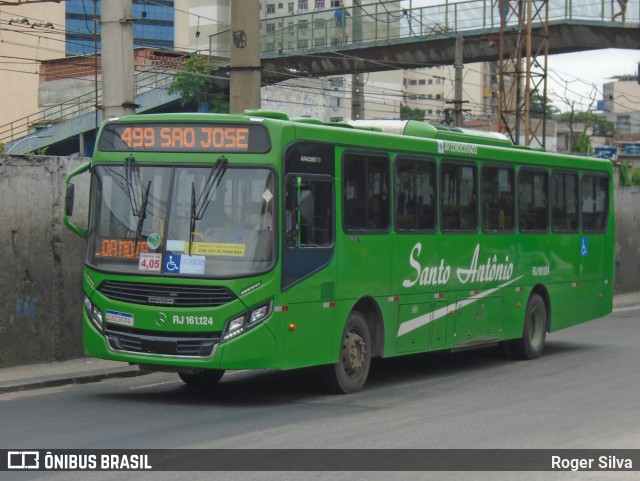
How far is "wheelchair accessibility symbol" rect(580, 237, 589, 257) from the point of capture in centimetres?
1941

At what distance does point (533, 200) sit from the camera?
17812mm

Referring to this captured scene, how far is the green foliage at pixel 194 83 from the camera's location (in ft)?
139

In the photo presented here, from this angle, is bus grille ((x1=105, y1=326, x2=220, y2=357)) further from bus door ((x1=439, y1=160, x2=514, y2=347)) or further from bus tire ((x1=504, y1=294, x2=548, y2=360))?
bus tire ((x1=504, y1=294, x2=548, y2=360))

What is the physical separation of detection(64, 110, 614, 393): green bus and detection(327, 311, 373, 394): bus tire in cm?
2

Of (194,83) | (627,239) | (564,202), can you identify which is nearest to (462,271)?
(564,202)

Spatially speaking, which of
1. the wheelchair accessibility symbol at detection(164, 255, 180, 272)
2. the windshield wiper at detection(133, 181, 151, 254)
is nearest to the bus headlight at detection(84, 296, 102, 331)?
the windshield wiper at detection(133, 181, 151, 254)

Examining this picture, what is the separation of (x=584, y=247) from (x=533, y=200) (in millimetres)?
2228

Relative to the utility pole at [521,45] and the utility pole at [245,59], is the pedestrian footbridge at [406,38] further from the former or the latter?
the utility pole at [245,59]

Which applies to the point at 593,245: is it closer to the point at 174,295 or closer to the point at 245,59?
the point at 245,59

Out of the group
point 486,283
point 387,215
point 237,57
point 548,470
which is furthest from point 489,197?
point 548,470

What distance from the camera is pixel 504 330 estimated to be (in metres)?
16.9

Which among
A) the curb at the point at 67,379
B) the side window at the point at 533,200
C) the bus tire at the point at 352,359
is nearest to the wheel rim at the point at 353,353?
the bus tire at the point at 352,359

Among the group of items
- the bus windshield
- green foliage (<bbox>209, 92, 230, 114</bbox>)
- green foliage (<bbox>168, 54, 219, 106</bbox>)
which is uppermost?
green foliage (<bbox>168, 54, 219, 106</bbox>)

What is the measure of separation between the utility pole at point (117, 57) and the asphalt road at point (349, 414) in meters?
4.12
